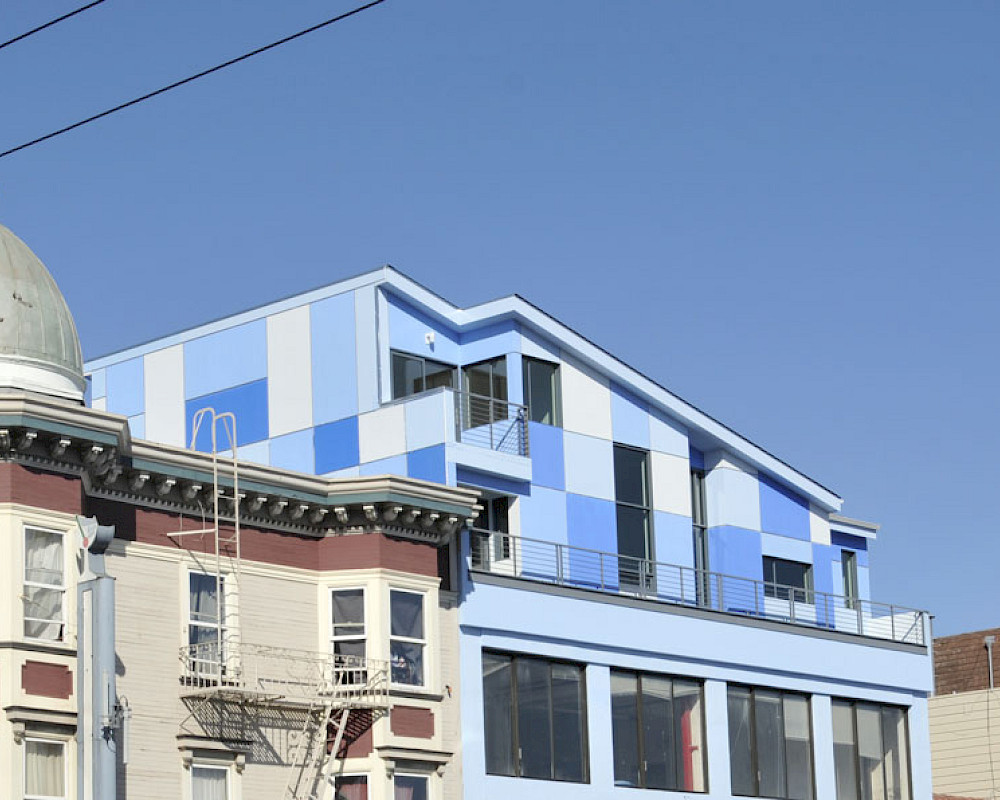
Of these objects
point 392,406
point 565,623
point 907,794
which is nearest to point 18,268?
point 392,406

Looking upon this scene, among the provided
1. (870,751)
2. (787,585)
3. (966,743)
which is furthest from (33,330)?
(966,743)

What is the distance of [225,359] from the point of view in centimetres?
4488

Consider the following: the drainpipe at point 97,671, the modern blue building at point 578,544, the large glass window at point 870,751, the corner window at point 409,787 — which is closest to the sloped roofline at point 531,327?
the modern blue building at point 578,544

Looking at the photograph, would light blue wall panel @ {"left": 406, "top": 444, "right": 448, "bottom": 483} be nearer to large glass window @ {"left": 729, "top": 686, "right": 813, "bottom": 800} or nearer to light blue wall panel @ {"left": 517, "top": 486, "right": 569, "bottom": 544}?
light blue wall panel @ {"left": 517, "top": 486, "right": 569, "bottom": 544}

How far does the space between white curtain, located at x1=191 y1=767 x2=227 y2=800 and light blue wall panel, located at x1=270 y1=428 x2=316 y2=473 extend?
377 inches

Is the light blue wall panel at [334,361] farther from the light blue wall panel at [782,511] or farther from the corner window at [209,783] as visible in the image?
the light blue wall panel at [782,511]

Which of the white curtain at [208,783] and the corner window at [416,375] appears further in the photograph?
the corner window at [416,375]

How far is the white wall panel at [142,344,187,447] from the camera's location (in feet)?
148

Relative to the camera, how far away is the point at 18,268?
33.6m

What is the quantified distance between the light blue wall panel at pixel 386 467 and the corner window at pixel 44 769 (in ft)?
36.7

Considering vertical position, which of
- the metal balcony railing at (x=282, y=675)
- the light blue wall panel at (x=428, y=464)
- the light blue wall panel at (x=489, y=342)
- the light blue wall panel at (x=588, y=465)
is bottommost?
the metal balcony railing at (x=282, y=675)

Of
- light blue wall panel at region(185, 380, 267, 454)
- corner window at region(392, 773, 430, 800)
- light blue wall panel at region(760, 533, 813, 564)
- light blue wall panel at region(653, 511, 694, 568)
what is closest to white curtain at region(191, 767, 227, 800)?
corner window at region(392, 773, 430, 800)

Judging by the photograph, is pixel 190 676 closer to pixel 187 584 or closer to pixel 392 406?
pixel 187 584

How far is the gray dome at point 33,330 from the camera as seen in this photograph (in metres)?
32.9
